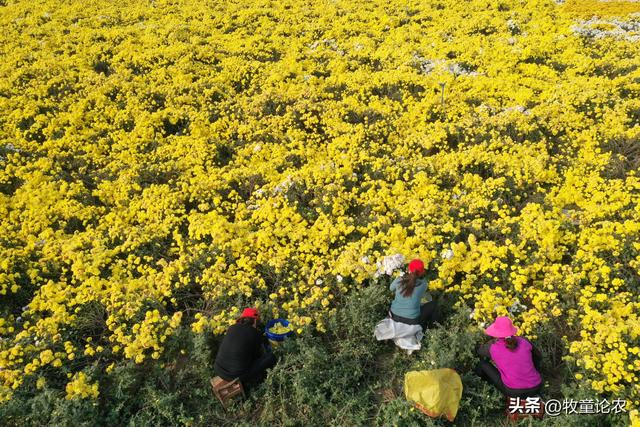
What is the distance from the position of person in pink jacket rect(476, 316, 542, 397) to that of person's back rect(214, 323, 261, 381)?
11.3 feet

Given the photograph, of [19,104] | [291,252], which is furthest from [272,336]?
[19,104]

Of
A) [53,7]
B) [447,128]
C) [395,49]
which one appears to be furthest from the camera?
[53,7]

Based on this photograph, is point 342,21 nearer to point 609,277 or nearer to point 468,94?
point 468,94

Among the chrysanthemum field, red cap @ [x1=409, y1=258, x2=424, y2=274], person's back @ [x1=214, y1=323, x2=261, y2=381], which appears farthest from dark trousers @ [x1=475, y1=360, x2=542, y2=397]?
person's back @ [x1=214, y1=323, x2=261, y2=381]

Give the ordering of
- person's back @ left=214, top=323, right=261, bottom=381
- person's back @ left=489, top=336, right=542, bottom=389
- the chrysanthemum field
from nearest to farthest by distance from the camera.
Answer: person's back @ left=489, top=336, right=542, bottom=389, person's back @ left=214, top=323, right=261, bottom=381, the chrysanthemum field

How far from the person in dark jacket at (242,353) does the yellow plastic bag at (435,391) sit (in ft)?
7.38

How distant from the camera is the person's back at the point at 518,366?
18.8ft

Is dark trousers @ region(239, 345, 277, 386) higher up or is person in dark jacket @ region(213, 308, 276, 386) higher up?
person in dark jacket @ region(213, 308, 276, 386)

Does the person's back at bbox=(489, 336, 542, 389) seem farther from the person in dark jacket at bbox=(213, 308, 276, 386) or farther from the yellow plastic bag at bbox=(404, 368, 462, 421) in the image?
the person in dark jacket at bbox=(213, 308, 276, 386)

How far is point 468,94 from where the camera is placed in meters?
13.8

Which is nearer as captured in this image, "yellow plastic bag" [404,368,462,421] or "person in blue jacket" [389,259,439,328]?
"yellow plastic bag" [404,368,462,421]

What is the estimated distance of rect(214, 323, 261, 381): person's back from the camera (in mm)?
6113

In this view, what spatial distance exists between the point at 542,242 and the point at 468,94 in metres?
7.55

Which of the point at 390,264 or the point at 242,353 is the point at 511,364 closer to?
the point at 390,264
